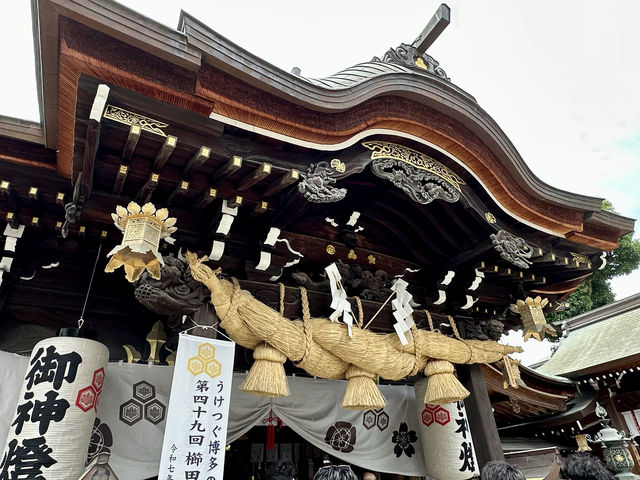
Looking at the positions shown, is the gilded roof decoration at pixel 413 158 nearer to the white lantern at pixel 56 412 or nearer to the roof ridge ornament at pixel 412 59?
the roof ridge ornament at pixel 412 59

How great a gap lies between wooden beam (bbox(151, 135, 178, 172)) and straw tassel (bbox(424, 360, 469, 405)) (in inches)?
145

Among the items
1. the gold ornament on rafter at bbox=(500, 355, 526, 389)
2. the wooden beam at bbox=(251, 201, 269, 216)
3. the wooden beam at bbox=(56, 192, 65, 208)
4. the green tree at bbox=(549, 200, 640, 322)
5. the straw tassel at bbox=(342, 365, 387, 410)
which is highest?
the green tree at bbox=(549, 200, 640, 322)

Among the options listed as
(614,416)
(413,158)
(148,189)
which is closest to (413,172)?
(413,158)

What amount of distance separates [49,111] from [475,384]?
218 inches

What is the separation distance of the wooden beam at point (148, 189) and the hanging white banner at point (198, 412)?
1.22m

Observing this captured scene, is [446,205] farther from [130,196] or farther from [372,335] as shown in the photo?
[130,196]

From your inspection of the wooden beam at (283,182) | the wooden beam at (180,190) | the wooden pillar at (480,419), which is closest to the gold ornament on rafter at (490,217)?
the wooden pillar at (480,419)

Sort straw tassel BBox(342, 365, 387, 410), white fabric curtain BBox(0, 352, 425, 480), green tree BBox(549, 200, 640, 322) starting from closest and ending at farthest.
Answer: white fabric curtain BBox(0, 352, 425, 480) → straw tassel BBox(342, 365, 387, 410) → green tree BBox(549, 200, 640, 322)

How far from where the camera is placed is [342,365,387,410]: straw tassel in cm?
397

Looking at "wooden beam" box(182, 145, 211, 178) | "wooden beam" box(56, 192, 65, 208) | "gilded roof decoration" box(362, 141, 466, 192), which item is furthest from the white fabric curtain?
"gilded roof decoration" box(362, 141, 466, 192)

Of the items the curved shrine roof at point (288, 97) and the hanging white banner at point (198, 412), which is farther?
the hanging white banner at point (198, 412)

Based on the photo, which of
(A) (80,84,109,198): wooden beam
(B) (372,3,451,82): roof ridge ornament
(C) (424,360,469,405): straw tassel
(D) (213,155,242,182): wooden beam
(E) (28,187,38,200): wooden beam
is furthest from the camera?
(B) (372,3,451,82): roof ridge ornament

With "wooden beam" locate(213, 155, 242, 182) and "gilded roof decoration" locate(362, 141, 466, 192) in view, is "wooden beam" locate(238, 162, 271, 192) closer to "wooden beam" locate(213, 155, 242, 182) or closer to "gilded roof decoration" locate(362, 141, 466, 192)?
"wooden beam" locate(213, 155, 242, 182)

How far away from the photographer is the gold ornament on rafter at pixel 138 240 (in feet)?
9.50
